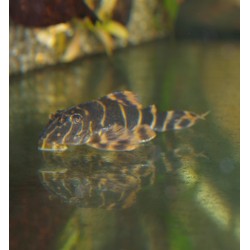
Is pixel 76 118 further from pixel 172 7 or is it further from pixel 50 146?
pixel 172 7

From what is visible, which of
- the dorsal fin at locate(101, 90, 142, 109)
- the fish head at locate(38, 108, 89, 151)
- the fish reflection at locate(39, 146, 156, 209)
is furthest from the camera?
the dorsal fin at locate(101, 90, 142, 109)

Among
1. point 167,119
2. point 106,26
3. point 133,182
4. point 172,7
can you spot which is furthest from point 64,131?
point 172,7

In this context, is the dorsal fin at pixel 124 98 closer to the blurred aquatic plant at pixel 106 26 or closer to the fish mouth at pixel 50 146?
the fish mouth at pixel 50 146

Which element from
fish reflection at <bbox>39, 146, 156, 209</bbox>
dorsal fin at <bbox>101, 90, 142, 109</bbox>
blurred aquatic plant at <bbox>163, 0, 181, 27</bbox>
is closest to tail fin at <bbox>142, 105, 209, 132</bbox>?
dorsal fin at <bbox>101, 90, 142, 109</bbox>

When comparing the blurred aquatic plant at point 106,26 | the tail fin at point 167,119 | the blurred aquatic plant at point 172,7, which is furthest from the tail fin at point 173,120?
the blurred aquatic plant at point 172,7

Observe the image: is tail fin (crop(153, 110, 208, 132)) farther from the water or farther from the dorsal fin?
the dorsal fin

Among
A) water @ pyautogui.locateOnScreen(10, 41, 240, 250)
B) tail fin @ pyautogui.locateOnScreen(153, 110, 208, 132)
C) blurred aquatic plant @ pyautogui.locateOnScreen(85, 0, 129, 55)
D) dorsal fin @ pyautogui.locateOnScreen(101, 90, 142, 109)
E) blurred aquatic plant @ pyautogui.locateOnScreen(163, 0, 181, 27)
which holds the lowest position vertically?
water @ pyautogui.locateOnScreen(10, 41, 240, 250)
